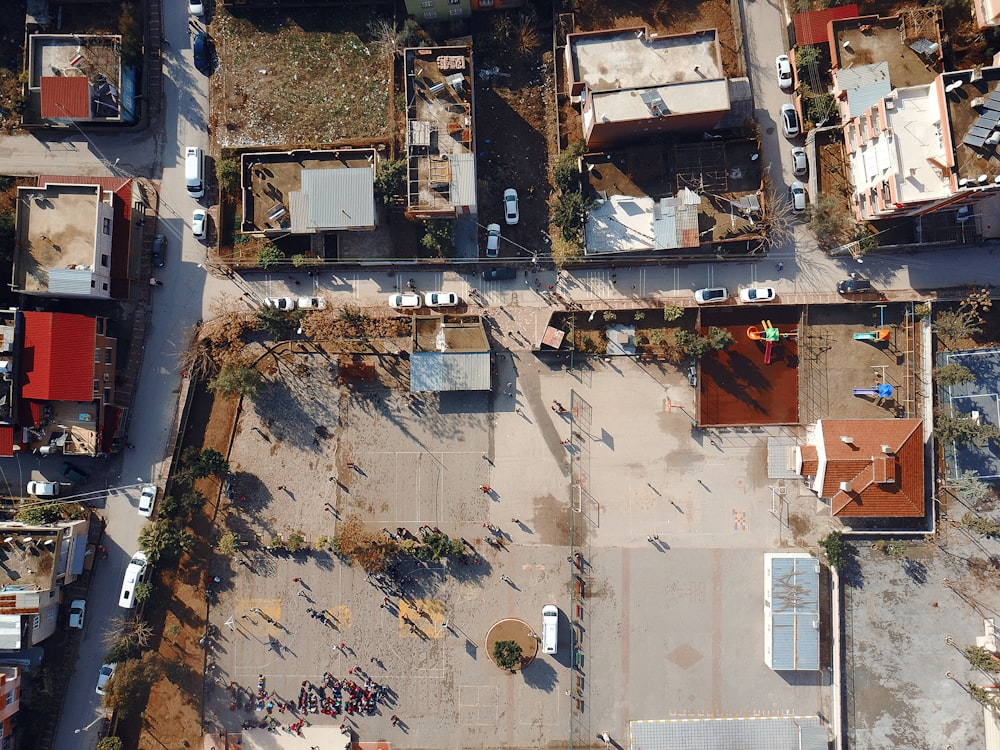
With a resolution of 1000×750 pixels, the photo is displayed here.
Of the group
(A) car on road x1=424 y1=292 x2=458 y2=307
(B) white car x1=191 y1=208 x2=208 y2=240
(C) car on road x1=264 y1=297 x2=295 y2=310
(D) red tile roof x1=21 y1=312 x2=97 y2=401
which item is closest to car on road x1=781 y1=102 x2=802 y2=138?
(A) car on road x1=424 y1=292 x2=458 y2=307

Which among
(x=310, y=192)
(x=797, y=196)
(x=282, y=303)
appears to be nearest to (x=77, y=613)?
(x=282, y=303)

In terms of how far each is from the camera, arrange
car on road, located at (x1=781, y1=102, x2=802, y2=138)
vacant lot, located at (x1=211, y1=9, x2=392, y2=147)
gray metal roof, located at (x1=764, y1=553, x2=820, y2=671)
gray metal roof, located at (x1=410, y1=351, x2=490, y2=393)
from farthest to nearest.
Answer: vacant lot, located at (x1=211, y1=9, x2=392, y2=147), car on road, located at (x1=781, y1=102, x2=802, y2=138), gray metal roof, located at (x1=410, y1=351, x2=490, y2=393), gray metal roof, located at (x1=764, y1=553, x2=820, y2=671)

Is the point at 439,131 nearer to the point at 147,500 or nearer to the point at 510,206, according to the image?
the point at 510,206

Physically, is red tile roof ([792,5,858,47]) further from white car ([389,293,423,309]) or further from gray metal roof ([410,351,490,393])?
white car ([389,293,423,309])

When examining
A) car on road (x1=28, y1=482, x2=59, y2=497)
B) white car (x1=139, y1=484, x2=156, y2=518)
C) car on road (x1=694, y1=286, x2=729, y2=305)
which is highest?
car on road (x1=694, y1=286, x2=729, y2=305)

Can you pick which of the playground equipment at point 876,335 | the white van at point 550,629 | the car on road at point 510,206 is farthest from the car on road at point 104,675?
the playground equipment at point 876,335

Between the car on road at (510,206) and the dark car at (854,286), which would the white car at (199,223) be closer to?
the car on road at (510,206)

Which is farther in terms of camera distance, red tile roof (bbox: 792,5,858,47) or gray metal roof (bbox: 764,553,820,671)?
red tile roof (bbox: 792,5,858,47)
